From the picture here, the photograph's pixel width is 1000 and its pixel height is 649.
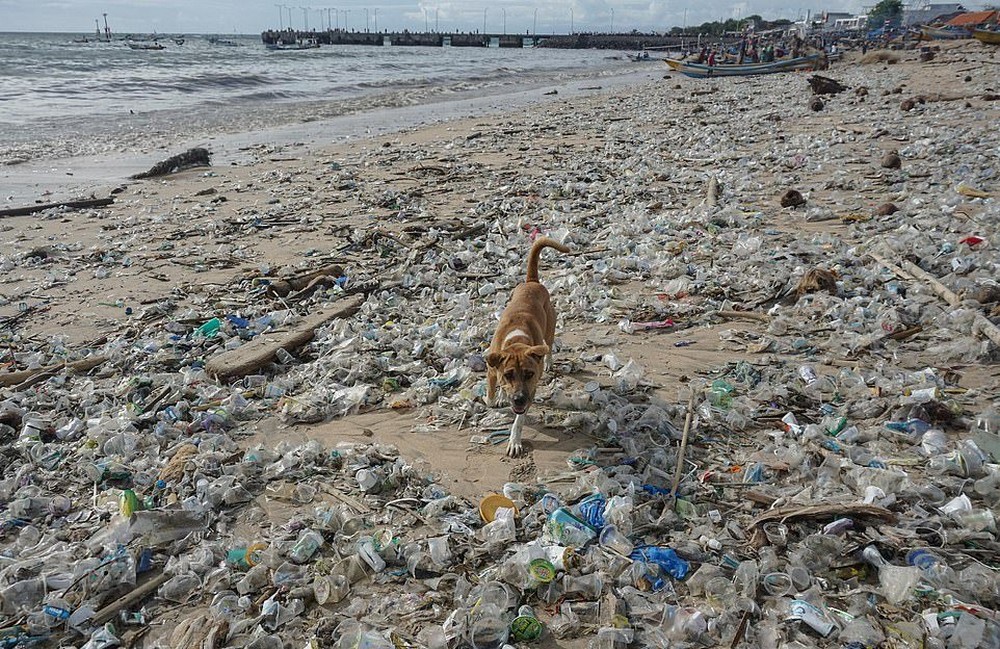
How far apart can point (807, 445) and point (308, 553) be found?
9.60 ft

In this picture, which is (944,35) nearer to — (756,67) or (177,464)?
(756,67)

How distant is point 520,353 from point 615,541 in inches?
Result: 47.3

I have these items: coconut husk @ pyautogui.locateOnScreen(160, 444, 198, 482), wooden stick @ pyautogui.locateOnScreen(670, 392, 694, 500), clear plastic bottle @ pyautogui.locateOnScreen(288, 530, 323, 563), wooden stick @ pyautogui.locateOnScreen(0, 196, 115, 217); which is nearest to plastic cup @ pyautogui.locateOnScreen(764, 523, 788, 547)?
wooden stick @ pyautogui.locateOnScreen(670, 392, 694, 500)

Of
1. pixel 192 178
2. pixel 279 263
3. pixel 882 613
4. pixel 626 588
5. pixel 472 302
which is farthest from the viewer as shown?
pixel 192 178

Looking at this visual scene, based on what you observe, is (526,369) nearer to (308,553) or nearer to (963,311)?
(308,553)

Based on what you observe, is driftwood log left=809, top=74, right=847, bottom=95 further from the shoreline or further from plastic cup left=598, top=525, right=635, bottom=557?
plastic cup left=598, top=525, right=635, bottom=557

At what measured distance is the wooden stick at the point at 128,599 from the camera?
2816 millimetres

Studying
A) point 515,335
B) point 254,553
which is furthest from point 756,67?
point 254,553

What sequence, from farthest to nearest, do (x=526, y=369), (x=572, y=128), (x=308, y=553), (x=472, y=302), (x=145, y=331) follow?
(x=572, y=128) → (x=472, y=302) → (x=145, y=331) → (x=526, y=369) → (x=308, y=553)

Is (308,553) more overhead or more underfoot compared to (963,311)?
more underfoot

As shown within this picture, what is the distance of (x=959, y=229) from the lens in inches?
273

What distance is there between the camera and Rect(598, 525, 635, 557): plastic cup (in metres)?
3.04

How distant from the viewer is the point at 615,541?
309 cm

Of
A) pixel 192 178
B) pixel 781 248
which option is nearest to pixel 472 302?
pixel 781 248
